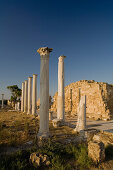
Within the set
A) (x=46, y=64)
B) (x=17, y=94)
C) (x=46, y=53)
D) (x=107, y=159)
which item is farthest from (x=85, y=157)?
(x=17, y=94)

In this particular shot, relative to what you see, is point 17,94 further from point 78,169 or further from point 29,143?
point 78,169

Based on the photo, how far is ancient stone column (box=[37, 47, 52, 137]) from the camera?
6266 millimetres

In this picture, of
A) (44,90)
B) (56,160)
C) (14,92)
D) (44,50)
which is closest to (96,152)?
(56,160)

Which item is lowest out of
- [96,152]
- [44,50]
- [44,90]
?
[96,152]

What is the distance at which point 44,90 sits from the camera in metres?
6.42

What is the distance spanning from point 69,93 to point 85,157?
61.8 feet

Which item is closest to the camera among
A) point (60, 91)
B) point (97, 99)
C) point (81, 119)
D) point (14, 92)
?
point (81, 119)

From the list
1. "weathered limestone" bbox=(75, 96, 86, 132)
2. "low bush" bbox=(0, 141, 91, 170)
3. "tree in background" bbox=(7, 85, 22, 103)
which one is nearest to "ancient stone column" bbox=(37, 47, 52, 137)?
"low bush" bbox=(0, 141, 91, 170)

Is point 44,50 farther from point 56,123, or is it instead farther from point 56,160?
point 56,123

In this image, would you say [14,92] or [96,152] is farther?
[14,92]

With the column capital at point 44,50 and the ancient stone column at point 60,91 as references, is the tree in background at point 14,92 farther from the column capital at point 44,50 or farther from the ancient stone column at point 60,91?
the column capital at point 44,50

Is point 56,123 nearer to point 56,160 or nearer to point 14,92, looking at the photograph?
point 56,160

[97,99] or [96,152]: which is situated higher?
[97,99]

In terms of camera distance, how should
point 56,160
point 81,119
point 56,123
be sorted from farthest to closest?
point 56,123 → point 81,119 → point 56,160
